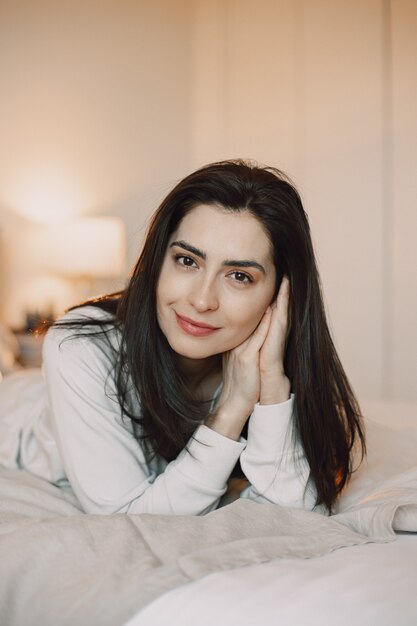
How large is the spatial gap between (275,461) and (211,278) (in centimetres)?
38

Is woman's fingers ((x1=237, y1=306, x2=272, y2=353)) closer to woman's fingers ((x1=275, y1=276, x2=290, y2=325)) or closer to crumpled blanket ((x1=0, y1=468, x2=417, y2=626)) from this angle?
woman's fingers ((x1=275, y1=276, x2=290, y2=325))

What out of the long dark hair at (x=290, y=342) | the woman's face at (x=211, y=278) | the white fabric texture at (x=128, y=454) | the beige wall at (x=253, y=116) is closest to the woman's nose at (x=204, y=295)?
the woman's face at (x=211, y=278)

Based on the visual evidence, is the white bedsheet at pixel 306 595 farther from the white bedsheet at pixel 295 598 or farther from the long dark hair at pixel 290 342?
the long dark hair at pixel 290 342

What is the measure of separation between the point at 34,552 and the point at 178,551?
0.19 meters

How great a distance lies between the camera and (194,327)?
133 cm

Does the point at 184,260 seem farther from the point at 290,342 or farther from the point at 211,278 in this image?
the point at 290,342

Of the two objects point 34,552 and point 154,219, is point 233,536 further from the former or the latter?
point 154,219

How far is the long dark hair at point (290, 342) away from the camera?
Answer: 137 cm

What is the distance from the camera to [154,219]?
1418 millimetres

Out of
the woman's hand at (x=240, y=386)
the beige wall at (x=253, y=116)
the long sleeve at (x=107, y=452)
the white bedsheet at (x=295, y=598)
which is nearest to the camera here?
the white bedsheet at (x=295, y=598)

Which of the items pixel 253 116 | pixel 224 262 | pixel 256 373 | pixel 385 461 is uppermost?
pixel 253 116

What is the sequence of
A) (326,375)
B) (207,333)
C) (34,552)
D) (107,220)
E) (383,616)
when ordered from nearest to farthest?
(383,616) → (34,552) → (207,333) → (326,375) → (107,220)

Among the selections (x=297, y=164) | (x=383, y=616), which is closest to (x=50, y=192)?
(x=297, y=164)

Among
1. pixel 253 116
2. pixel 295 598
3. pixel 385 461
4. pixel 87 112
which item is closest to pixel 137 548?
pixel 295 598
